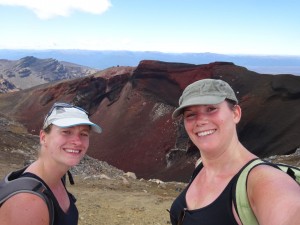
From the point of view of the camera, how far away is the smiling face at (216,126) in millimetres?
3291

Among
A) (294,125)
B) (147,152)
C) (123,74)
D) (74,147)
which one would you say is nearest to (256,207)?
(74,147)

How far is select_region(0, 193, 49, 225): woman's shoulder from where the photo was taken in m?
2.81

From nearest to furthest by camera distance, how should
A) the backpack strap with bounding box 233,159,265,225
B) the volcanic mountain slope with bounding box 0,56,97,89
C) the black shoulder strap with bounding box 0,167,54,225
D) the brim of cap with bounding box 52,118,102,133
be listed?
1. the backpack strap with bounding box 233,159,265,225
2. the black shoulder strap with bounding box 0,167,54,225
3. the brim of cap with bounding box 52,118,102,133
4. the volcanic mountain slope with bounding box 0,56,97,89

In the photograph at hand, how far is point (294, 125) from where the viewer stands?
22.1 metres

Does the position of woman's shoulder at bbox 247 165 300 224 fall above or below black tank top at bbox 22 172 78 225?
above

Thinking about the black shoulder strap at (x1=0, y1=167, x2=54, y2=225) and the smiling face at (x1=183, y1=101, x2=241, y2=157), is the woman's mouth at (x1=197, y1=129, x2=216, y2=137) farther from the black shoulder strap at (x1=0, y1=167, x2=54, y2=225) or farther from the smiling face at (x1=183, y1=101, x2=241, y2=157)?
the black shoulder strap at (x1=0, y1=167, x2=54, y2=225)

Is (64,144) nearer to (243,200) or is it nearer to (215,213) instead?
(215,213)

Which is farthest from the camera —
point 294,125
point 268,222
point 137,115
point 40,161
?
point 137,115

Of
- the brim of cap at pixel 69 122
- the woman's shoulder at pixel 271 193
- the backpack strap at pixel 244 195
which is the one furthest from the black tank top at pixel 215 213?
the brim of cap at pixel 69 122

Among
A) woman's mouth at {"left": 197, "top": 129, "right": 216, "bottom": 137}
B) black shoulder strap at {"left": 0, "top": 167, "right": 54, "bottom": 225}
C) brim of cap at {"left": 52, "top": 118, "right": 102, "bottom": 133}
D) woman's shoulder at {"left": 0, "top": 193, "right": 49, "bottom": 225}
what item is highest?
woman's mouth at {"left": 197, "top": 129, "right": 216, "bottom": 137}

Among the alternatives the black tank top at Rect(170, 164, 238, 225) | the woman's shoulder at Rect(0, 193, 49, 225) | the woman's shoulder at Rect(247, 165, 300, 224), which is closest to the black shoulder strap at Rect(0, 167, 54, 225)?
the woman's shoulder at Rect(0, 193, 49, 225)

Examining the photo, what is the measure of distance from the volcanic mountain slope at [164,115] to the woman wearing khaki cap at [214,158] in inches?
686

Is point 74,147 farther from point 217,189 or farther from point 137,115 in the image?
point 137,115

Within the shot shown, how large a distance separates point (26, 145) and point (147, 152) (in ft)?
27.9
